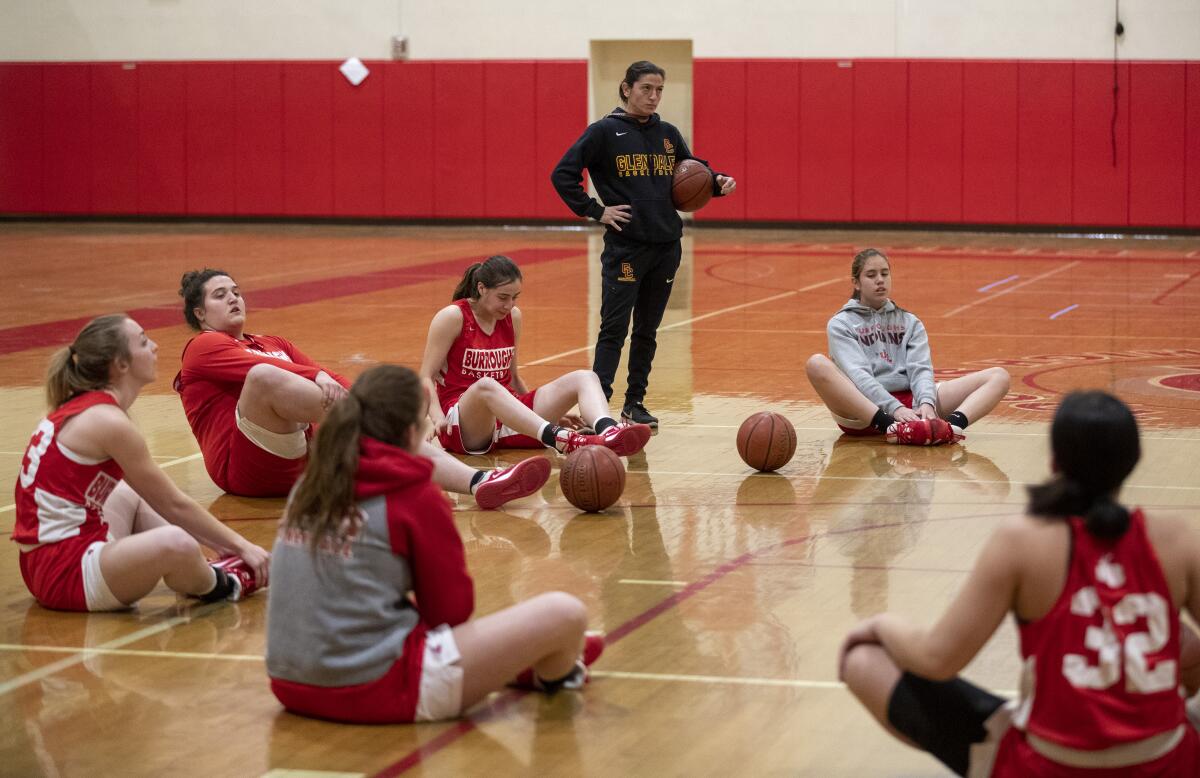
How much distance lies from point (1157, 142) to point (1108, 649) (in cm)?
2013

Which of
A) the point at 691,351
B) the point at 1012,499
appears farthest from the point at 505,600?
the point at 691,351

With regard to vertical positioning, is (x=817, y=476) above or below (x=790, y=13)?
below

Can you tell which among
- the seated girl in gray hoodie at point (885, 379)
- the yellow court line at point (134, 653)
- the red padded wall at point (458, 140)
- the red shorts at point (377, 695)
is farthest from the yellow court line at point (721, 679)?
the red padded wall at point (458, 140)

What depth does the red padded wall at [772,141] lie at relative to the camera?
22.5 m

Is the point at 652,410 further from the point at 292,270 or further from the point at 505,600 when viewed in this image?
the point at 292,270

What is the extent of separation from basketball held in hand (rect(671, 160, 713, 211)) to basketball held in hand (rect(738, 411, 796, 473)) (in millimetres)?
1840

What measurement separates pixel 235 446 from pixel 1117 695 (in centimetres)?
430

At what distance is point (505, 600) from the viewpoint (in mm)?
4914

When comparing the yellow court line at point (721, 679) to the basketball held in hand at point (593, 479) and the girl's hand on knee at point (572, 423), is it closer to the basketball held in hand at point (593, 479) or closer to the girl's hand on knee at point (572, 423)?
the basketball held in hand at point (593, 479)

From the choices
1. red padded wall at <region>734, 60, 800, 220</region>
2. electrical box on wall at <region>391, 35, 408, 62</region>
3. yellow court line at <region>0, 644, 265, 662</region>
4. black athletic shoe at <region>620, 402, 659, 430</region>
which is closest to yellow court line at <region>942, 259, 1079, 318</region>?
black athletic shoe at <region>620, 402, 659, 430</region>

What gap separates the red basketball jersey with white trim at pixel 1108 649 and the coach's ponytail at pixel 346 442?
156 centimetres

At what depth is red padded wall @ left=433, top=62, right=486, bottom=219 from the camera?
23.5 m

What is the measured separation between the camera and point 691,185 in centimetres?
827

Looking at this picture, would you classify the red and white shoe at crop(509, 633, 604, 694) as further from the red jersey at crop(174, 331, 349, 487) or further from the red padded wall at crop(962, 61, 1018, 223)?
the red padded wall at crop(962, 61, 1018, 223)
